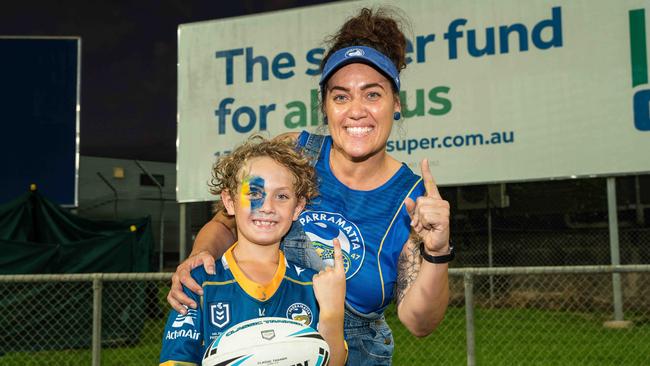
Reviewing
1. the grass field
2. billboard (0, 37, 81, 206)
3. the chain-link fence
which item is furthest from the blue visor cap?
billboard (0, 37, 81, 206)

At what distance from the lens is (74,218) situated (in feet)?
34.5

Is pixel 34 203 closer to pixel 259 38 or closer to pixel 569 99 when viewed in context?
Answer: pixel 259 38

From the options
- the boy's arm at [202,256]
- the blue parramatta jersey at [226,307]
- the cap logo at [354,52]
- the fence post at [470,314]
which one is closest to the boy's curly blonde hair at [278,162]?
the boy's arm at [202,256]

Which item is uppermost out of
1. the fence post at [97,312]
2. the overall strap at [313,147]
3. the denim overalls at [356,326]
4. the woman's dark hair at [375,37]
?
Result: the woman's dark hair at [375,37]

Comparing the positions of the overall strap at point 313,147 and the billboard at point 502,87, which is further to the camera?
the billboard at point 502,87

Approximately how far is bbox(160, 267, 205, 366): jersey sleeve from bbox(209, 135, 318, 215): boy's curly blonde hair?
0.54 meters

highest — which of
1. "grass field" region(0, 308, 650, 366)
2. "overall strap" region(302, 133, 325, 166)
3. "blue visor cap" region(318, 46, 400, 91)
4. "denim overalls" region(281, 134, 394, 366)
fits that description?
"blue visor cap" region(318, 46, 400, 91)

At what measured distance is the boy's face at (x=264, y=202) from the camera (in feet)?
8.36

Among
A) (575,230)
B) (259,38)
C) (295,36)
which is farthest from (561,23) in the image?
(259,38)

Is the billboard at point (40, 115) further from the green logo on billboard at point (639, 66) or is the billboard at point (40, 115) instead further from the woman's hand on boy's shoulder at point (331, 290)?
the woman's hand on boy's shoulder at point (331, 290)

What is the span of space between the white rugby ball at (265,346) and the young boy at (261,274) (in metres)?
0.09

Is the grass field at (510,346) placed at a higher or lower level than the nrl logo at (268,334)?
lower

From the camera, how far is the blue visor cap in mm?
2666

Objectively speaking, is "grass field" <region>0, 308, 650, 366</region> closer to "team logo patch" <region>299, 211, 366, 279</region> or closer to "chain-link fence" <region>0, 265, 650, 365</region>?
"chain-link fence" <region>0, 265, 650, 365</region>
